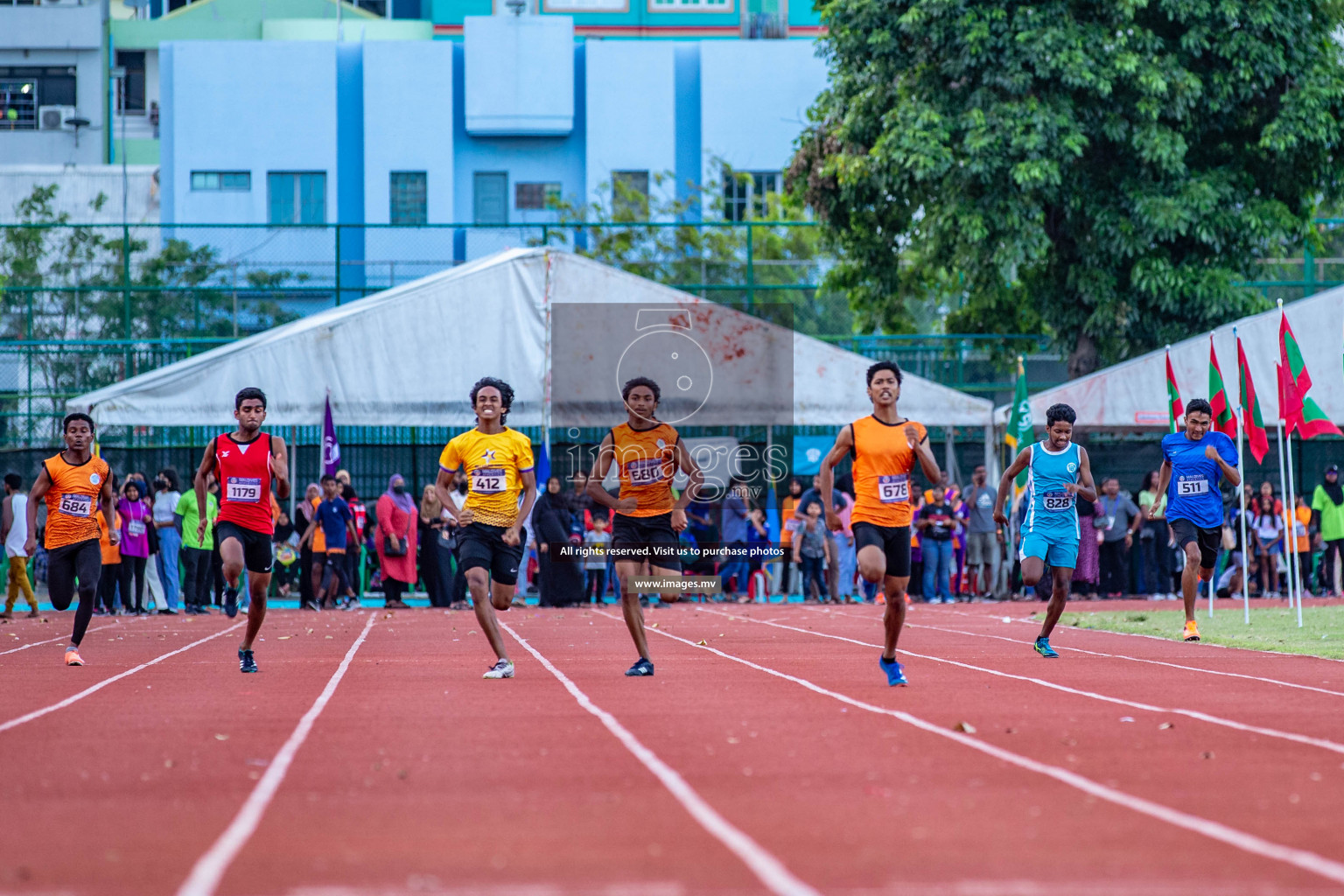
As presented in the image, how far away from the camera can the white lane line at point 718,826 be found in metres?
4.68

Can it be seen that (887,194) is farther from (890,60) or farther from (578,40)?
(578,40)

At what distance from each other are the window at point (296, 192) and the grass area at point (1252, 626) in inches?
1323

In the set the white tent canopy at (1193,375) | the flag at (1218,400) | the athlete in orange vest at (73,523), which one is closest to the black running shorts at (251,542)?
the athlete in orange vest at (73,523)

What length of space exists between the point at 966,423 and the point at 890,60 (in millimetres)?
7144

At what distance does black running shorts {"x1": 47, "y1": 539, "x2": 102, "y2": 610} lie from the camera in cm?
1284

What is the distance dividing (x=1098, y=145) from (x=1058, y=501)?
15904 mm

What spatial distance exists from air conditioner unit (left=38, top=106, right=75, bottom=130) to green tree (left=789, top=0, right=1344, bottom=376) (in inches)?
1358

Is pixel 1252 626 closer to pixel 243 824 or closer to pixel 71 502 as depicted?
pixel 71 502

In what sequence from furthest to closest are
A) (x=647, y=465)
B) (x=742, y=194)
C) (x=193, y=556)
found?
(x=742, y=194)
(x=193, y=556)
(x=647, y=465)

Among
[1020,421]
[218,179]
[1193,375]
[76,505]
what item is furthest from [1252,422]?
[218,179]

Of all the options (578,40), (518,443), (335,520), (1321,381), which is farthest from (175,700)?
(578,40)

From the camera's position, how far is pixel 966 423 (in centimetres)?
2467

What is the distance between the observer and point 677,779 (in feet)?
21.7

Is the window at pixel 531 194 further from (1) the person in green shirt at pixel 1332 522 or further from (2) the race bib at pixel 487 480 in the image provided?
(2) the race bib at pixel 487 480
